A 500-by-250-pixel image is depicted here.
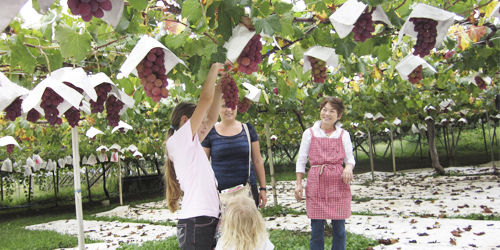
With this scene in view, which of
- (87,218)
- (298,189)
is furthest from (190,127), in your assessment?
(87,218)

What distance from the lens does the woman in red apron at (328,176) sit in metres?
2.58

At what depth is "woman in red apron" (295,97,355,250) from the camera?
8.46ft

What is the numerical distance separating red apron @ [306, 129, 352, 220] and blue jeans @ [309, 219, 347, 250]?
81 mm

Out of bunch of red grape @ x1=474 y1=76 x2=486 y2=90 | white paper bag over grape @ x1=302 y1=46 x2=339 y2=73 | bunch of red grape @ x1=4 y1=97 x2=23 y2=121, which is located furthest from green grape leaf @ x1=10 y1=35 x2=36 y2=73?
bunch of red grape @ x1=474 y1=76 x2=486 y2=90

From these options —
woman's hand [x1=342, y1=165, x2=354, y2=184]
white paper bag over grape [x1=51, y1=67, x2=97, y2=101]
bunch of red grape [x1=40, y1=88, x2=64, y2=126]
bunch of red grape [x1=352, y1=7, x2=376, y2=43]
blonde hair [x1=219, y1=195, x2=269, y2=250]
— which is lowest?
blonde hair [x1=219, y1=195, x2=269, y2=250]

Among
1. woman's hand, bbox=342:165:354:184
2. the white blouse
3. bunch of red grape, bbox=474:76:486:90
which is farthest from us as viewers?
bunch of red grape, bbox=474:76:486:90

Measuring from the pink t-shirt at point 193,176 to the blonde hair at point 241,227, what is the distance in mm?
87

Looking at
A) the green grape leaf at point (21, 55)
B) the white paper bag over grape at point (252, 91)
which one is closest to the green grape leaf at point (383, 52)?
the white paper bag over grape at point (252, 91)

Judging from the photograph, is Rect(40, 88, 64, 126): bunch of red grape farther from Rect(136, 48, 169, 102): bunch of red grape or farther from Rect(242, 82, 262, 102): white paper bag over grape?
Rect(242, 82, 262, 102): white paper bag over grape

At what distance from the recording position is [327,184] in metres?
2.67

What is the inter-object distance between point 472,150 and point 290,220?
21.4 metres

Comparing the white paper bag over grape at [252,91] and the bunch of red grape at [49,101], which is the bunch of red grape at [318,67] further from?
the bunch of red grape at [49,101]

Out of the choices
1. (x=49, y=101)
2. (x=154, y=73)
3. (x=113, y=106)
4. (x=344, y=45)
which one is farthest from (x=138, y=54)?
(x=344, y=45)

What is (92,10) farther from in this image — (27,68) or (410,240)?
(410,240)
